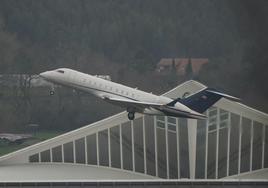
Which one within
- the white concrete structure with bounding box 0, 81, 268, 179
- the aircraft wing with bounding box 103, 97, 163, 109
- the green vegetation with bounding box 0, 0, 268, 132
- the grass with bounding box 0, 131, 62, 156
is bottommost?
the white concrete structure with bounding box 0, 81, 268, 179

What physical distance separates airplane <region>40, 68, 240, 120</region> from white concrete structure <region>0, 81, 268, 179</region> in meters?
2.74

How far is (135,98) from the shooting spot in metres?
43.5

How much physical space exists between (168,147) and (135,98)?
475 cm

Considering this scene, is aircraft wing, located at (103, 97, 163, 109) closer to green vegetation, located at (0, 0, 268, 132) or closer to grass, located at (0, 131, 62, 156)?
green vegetation, located at (0, 0, 268, 132)

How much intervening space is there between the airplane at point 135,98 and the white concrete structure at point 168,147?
2.74 m

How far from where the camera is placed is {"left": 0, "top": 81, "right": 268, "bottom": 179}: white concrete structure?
1841 inches

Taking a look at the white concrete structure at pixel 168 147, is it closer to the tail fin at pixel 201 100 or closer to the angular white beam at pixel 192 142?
the angular white beam at pixel 192 142

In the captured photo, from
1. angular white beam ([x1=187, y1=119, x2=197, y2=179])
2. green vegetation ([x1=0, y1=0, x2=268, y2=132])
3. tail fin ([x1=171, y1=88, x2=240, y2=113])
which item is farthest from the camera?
green vegetation ([x1=0, y1=0, x2=268, y2=132])

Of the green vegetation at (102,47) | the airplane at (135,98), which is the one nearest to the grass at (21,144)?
the green vegetation at (102,47)

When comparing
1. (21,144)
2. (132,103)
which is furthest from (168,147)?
(21,144)

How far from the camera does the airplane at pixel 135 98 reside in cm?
4291

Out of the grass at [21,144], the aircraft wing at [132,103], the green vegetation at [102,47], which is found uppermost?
the green vegetation at [102,47]

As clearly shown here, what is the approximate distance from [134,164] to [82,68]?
61.3ft

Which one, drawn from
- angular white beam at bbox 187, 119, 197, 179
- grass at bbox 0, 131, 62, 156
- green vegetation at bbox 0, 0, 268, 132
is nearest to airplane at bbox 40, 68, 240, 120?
angular white beam at bbox 187, 119, 197, 179
